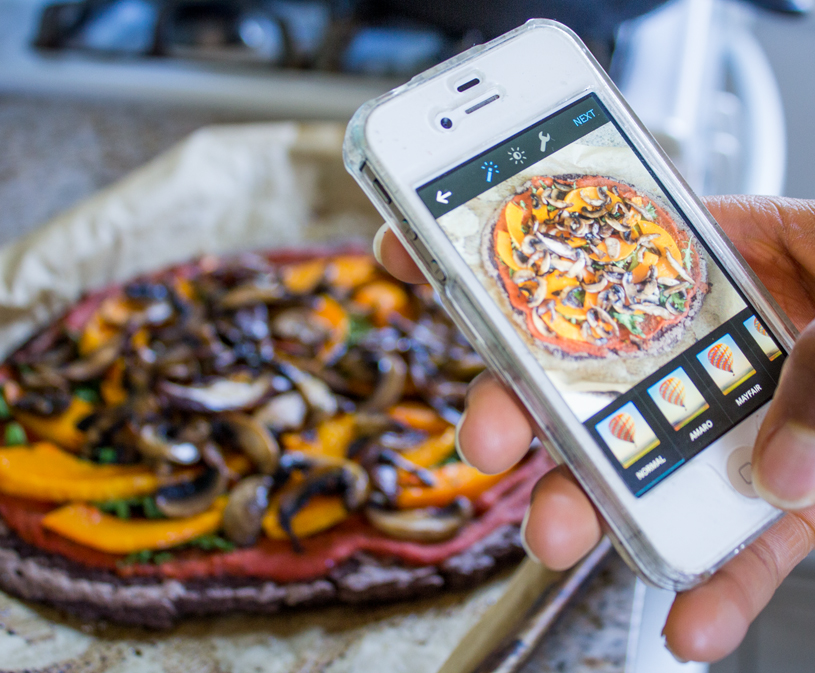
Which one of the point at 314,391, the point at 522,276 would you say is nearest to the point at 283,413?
the point at 314,391

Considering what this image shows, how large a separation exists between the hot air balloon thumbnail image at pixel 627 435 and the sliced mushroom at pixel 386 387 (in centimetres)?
80

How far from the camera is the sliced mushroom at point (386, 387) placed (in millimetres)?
1667

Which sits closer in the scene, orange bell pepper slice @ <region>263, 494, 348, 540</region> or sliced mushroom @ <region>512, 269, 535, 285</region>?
A: sliced mushroom @ <region>512, 269, 535, 285</region>

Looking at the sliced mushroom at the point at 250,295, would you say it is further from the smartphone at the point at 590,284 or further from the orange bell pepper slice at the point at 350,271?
the smartphone at the point at 590,284

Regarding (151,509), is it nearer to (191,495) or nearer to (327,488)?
(191,495)

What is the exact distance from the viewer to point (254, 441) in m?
1.53

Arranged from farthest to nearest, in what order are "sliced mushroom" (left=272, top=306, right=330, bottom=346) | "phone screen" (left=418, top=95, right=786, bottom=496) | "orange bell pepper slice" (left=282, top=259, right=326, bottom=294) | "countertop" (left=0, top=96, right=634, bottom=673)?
"countertop" (left=0, top=96, right=634, bottom=673) < "orange bell pepper slice" (left=282, top=259, right=326, bottom=294) < "sliced mushroom" (left=272, top=306, right=330, bottom=346) < "phone screen" (left=418, top=95, right=786, bottom=496)

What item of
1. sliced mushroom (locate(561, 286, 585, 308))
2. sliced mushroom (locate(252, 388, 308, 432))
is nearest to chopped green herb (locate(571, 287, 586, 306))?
sliced mushroom (locate(561, 286, 585, 308))

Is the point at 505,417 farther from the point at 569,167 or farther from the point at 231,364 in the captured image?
the point at 231,364

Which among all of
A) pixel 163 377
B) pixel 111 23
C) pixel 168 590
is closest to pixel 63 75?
pixel 111 23

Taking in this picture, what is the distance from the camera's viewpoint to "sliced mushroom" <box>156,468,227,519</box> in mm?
1432

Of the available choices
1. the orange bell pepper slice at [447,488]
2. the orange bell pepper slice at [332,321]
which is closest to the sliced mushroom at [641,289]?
the orange bell pepper slice at [447,488]

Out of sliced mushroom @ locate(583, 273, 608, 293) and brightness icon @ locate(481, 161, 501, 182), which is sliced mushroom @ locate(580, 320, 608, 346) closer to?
sliced mushroom @ locate(583, 273, 608, 293)

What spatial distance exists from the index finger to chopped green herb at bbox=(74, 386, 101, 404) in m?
1.02
